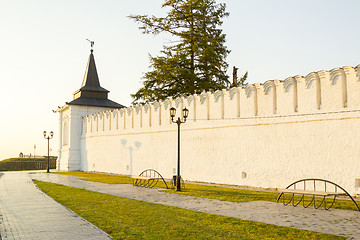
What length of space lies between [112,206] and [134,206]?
639 millimetres

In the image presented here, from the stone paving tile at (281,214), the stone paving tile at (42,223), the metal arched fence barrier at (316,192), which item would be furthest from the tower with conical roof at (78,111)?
the metal arched fence barrier at (316,192)

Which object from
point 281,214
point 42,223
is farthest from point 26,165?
point 281,214

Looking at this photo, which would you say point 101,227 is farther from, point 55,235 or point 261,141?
point 261,141

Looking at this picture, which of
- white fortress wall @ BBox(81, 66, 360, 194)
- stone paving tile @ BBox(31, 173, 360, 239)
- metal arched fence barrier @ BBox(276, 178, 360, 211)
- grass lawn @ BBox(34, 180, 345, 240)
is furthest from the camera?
white fortress wall @ BBox(81, 66, 360, 194)

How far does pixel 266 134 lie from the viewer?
1666cm

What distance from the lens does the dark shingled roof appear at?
118ft

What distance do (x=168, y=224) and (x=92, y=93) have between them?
30993 millimetres

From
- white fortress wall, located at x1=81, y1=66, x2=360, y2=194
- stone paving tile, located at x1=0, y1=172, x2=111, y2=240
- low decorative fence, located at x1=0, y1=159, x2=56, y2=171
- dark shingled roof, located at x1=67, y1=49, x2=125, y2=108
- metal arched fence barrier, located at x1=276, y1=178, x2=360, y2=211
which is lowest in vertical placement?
low decorative fence, located at x1=0, y1=159, x2=56, y2=171

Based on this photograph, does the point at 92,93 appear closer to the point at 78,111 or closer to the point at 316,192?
the point at 78,111

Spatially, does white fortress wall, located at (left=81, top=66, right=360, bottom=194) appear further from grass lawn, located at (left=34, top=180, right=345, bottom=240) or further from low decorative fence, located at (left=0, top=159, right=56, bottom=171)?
low decorative fence, located at (left=0, top=159, right=56, bottom=171)

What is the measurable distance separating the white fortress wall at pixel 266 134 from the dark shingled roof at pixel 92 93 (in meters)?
11.6

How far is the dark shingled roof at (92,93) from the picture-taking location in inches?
1421

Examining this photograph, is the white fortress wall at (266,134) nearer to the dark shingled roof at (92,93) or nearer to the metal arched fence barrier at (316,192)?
the metal arched fence barrier at (316,192)

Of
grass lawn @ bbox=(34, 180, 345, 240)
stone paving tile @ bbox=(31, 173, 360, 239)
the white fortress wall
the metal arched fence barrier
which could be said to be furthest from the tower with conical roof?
the metal arched fence barrier
